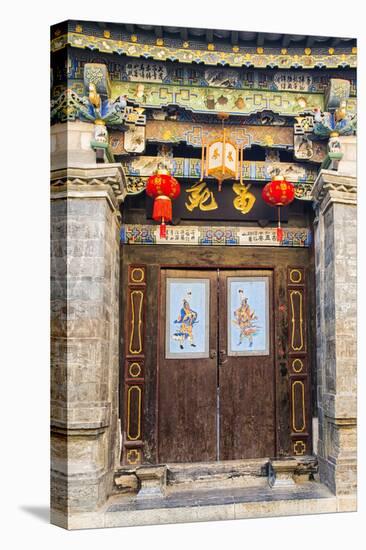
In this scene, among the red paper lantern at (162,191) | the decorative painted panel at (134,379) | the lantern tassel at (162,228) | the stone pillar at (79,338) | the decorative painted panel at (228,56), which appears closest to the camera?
the stone pillar at (79,338)

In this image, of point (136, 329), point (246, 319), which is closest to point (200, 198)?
point (246, 319)

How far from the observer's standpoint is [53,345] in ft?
12.3

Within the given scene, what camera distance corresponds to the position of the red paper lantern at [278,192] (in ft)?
13.7

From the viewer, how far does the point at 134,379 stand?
4426 mm

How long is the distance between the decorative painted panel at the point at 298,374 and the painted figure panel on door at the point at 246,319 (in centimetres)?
24

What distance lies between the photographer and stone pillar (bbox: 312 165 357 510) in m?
4.11

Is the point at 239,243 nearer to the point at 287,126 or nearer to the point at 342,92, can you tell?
the point at 287,126

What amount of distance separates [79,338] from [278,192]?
1936 mm

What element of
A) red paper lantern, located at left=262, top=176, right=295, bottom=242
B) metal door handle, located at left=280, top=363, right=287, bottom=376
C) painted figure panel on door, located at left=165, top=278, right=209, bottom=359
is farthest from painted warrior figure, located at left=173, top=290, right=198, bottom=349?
red paper lantern, located at left=262, top=176, right=295, bottom=242

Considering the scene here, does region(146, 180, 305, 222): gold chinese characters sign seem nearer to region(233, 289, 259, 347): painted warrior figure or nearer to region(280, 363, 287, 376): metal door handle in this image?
region(233, 289, 259, 347): painted warrior figure

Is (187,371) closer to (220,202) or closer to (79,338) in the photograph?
(79,338)

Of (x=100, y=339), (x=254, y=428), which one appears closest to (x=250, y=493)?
(x=254, y=428)

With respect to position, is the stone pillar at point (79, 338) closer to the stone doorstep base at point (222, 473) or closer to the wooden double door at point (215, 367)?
the stone doorstep base at point (222, 473)

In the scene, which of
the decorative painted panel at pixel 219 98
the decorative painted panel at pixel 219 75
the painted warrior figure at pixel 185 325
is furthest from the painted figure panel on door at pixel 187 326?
the decorative painted panel at pixel 219 75
